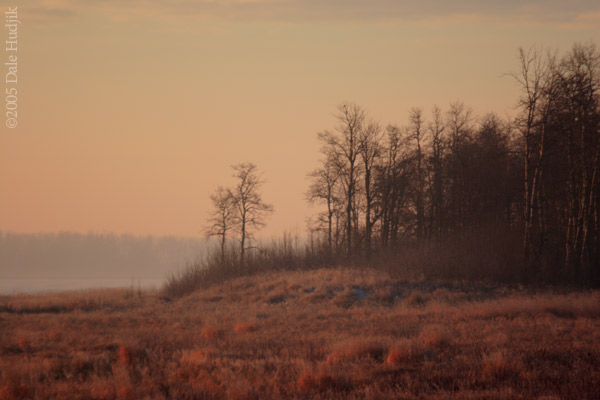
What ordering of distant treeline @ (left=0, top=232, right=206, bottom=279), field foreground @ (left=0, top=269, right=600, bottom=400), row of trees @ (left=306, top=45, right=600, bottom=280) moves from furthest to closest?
distant treeline @ (left=0, top=232, right=206, bottom=279), row of trees @ (left=306, top=45, right=600, bottom=280), field foreground @ (left=0, top=269, right=600, bottom=400)

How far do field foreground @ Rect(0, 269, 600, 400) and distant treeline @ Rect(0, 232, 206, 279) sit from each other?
11042 cm

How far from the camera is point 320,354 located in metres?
10.7

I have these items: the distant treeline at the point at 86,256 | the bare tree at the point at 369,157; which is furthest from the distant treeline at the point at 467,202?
the distant treeline at the point at 86,256

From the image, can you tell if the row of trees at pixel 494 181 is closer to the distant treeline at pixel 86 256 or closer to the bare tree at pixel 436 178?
the bare tree at pixel 436 178

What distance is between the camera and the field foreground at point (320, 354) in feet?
25.0

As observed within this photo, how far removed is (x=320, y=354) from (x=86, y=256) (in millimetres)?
152464

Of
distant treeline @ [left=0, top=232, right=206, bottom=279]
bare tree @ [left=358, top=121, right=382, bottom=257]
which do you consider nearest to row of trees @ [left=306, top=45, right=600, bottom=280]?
bare tree @ [left=358, top=121, right=382, bottom=257]

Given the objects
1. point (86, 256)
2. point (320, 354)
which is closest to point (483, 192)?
point (320, 354)

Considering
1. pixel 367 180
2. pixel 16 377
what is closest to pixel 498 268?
pixel 367 180

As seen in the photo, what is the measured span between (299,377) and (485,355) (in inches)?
147

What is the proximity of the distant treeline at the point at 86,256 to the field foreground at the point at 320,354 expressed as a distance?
110 m

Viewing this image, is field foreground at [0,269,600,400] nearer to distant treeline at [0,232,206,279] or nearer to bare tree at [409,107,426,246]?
bare tree at [409,107,426,246]

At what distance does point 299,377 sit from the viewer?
8250 millimetres

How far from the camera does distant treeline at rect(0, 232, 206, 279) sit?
131375mm
